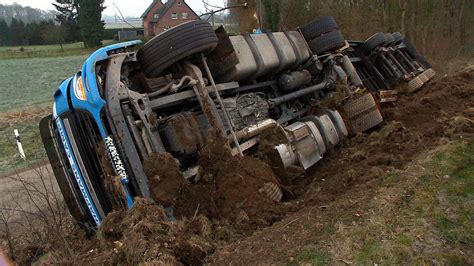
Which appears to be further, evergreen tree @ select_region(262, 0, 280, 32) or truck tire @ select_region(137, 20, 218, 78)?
evergreen tree @ select_region(262, 0, 280, 32)

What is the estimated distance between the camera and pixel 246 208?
157 inches

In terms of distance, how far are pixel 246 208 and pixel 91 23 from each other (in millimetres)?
40865

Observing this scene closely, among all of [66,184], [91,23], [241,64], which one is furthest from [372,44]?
[91,23]

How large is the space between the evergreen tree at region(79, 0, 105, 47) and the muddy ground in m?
37.5

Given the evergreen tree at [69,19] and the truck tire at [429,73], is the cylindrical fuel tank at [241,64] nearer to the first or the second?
the truck tire at [429,73]

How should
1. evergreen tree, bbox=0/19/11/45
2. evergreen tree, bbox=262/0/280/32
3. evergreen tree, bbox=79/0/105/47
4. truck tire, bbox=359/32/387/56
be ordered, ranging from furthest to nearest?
1. evergreen tree, bbox=0/19/11/45
2. evergreen tree, bbox=79/0/105/47
3. evergreen tree, bbox=262/0/280/32
4. truck tire, bbox=359/32/387/56

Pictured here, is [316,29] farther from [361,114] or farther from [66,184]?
[66,184]

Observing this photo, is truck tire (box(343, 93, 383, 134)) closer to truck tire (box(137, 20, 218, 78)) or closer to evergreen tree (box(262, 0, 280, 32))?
truck tire (box(137, 20, 218, 78))

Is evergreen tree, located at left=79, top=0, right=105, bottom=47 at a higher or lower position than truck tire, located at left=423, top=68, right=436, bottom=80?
higher

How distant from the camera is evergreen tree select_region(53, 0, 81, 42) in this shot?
1923 inches

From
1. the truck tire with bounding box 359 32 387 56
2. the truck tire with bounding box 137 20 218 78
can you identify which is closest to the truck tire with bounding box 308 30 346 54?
the truck tire with bounding box 359 32 387 56

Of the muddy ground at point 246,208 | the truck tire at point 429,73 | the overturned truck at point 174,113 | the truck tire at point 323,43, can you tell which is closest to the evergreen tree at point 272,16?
the truck tire at point 429,73

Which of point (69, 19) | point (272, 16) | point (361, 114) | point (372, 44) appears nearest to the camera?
point (361, 114)

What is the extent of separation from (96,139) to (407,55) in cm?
683
